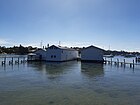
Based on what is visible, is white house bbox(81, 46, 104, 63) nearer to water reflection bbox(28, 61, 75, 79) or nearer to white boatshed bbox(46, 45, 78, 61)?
white boatshed bbox(46, 45, 78, 61)

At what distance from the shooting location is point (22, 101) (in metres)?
12.1

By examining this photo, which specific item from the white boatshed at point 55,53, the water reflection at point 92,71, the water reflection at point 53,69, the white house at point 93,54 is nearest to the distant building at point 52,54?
the white boatshed at point 55,53

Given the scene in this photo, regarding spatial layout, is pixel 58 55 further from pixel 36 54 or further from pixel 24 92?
pixel 24 92

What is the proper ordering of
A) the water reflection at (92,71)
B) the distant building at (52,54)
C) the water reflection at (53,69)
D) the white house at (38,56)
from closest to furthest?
the water reflection at (53,69) < the water reflection at (92,71) < the distant building at (52,54) < the white house at (38,56)

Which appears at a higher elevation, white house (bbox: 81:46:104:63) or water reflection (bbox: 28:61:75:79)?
white house (bbox: 81:46:104:63)

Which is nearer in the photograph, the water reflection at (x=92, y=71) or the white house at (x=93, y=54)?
the water reflection at (x=92, y=71)

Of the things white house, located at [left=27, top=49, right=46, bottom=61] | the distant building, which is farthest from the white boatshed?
white house, located at [left=27, top=49, right=46, bottom=61]

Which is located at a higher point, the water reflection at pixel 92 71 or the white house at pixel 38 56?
the white house at pixel 38 56

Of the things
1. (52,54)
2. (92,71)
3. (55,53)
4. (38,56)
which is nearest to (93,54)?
(55,53)

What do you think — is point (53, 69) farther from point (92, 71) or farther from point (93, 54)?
point (93, 54)

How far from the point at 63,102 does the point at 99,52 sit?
39.0 m

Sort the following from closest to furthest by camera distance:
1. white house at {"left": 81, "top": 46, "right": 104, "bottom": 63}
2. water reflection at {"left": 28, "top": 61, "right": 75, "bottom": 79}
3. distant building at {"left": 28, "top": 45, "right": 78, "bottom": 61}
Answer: water reflection at {"left": 28, "top": 61, "right": 75, "bottom": 79} → white house at {"left": 81, "top": 46, "right": 104, "bottom": 63} → distant building at {"left": 28, "top": 45, "right": 78, "bottom": 61}

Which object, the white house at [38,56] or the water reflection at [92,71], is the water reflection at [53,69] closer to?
the water reflection at [92,71]

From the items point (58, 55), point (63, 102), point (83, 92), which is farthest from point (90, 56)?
point (63, 102)
